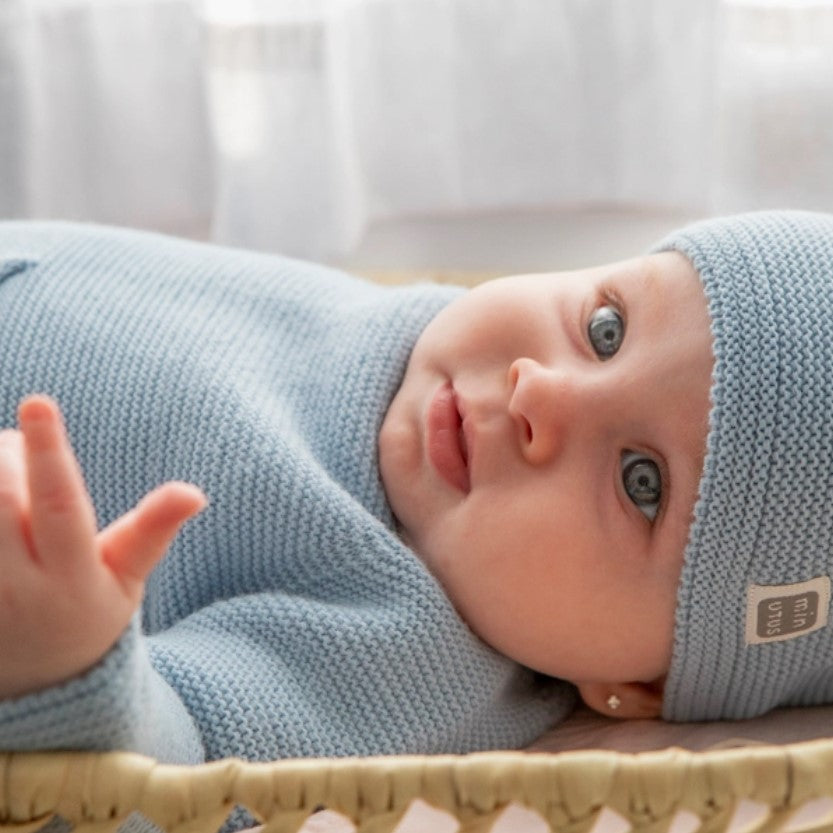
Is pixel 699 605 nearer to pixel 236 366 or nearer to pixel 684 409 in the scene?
pixel 684 409

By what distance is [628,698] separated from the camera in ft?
3.36

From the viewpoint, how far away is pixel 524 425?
0.94m

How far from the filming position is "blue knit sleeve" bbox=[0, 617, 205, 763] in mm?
662

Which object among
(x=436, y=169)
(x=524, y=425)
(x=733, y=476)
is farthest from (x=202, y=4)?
(x=733, y=476)

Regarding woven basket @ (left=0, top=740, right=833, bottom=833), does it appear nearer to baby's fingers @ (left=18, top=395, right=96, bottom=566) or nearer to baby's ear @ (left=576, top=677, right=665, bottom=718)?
baby's fingers @ (left=18, top=395, right=96, bottom=566)

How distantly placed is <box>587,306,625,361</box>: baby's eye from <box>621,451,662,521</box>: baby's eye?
0.27 ft

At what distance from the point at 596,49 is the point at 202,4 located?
0.42m

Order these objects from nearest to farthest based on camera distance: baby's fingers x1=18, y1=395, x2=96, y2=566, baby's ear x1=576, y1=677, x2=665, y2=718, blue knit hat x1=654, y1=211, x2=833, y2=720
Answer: baby's fingers x1=18, y1=395, x2=96, y2=566 < blue knit hat x1=654, y1=211, x2=833, y2=720 < baby's ear x1=576, y1=677, x2=665, y2=718

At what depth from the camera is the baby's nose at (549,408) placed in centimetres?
92

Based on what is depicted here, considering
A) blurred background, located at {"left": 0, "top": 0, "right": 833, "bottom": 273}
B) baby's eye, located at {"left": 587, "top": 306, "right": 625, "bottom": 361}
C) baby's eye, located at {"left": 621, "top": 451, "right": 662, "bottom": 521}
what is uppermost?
blurred background, located at {"left": 0, "top": 0, "right": 833, "bottom": 273}

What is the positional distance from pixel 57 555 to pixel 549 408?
1.31 feet

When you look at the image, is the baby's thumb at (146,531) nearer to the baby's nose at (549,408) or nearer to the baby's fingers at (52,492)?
the baby's fingers at (52,492)

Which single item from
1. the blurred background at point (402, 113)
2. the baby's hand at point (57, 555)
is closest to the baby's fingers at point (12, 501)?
the baby's hand at point (57, 555)

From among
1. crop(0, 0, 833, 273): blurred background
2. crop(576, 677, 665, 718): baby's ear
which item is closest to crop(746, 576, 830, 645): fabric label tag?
crop(576, 677, 665, 718): baby's ear
